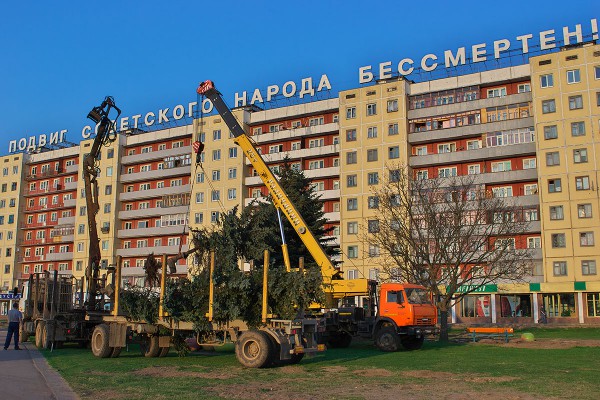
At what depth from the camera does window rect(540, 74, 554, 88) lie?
60.7 metres


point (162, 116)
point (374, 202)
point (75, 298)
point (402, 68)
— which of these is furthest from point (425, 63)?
point (75, 298)

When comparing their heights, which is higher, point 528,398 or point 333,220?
point 333,220

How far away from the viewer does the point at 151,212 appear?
273 ft

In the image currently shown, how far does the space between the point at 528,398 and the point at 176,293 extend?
12.0m

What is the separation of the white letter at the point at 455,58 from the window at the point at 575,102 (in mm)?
11406

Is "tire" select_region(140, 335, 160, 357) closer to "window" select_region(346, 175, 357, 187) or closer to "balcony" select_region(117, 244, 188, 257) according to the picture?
"window" select_region(346, 175, 357, 187)

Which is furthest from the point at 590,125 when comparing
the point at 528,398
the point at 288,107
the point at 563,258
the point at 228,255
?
the point at 528,398

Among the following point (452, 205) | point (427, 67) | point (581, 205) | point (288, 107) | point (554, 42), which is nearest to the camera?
point (452, 205)

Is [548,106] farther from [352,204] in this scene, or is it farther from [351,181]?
[352,204]

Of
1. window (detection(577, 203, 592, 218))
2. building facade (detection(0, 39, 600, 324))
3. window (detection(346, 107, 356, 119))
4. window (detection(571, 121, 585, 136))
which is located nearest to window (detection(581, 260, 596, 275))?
building facade (detection(0, 39, 600, 324))

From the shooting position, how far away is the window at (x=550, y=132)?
5975 cm

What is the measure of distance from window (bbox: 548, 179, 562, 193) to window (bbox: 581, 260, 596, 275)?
693 cm

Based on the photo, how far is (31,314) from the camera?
95.1 ft

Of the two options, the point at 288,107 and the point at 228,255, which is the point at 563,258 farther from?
the point at 228,255
